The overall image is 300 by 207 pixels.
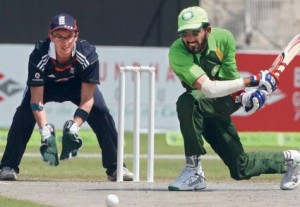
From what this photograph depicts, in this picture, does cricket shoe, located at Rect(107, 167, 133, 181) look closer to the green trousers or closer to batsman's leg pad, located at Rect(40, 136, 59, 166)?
batsman's leg pad, located at Rect(40, 136, 59, 166)

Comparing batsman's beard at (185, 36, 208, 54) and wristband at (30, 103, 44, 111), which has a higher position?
batsman's beard at (185, 36, 208, 54)

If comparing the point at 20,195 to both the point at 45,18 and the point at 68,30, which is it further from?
the point at 45,18

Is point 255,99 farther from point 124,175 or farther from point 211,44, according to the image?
point 124,175

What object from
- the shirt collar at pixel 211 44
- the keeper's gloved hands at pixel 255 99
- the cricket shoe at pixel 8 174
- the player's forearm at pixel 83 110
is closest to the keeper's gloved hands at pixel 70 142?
the player's forearm at pixel 83 110

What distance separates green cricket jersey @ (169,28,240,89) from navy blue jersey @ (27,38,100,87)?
124cm

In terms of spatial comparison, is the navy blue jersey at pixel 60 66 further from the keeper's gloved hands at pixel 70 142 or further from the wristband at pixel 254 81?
the wristband at pixel 254 81

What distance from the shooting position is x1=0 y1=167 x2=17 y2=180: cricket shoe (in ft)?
39.1

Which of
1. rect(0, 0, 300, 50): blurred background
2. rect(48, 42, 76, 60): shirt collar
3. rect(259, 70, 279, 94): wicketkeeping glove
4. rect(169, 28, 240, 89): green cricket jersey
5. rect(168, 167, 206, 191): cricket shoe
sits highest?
rect(0, 0, 300, 50): blurred background

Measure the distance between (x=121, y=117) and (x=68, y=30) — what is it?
1.30 metres

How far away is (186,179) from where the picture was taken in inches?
415

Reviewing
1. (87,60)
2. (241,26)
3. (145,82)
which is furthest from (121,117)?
(241,26)

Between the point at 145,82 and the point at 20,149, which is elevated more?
the point at 145,82

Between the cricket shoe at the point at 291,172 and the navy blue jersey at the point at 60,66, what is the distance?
6.58ft

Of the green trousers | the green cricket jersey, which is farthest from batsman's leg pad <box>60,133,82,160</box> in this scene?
the green cricket jersey
